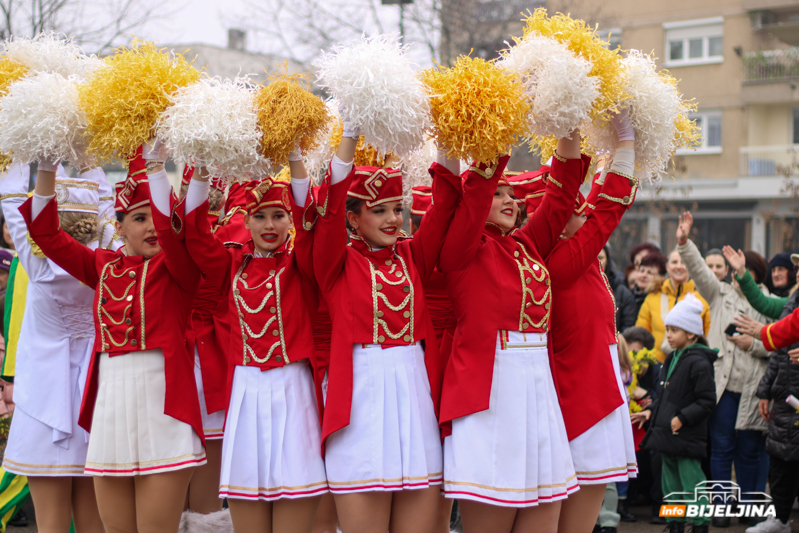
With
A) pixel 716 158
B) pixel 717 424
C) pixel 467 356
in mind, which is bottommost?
pixel 717 424

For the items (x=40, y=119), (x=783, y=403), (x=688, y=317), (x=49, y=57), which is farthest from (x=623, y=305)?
(x=40, y=119)

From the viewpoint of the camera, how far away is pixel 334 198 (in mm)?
3271

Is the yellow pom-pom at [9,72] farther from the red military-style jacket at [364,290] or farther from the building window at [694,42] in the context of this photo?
the building window at [694,42]

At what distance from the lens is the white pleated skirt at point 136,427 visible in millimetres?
3574

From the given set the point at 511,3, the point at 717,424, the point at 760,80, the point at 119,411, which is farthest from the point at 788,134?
the point at 119,411

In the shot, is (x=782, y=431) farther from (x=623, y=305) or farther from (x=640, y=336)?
(x=623, y=305)

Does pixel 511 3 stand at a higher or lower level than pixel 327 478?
higher

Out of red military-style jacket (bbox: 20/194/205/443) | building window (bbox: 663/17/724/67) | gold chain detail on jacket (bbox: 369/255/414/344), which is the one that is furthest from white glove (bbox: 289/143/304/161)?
building window (bbox: 663/17/724/67)

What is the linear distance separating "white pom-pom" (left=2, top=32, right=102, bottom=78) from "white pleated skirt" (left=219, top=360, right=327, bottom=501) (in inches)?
71.1

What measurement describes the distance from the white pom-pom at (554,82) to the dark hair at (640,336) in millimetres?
4025

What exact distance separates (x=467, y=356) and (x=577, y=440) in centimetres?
73

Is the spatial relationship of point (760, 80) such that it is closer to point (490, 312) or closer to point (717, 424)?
point (717, 424)

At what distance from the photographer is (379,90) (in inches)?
117

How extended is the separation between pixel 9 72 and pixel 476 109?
2334mm
